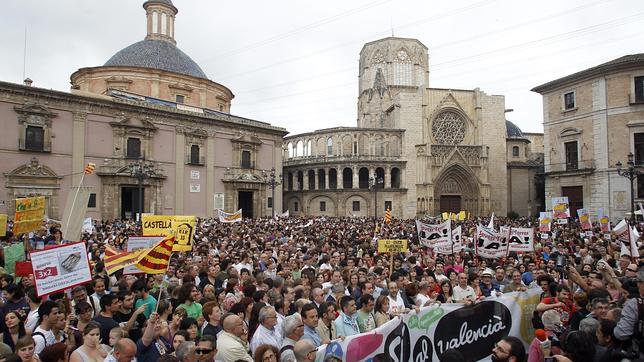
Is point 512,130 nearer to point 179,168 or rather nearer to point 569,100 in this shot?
point 569,100

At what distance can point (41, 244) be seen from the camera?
47.2ft

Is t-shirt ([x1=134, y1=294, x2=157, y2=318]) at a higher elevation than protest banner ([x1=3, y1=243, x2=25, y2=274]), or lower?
lower

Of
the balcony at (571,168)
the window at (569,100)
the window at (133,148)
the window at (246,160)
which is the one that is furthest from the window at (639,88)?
the window at (133,148)

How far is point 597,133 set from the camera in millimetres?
34219

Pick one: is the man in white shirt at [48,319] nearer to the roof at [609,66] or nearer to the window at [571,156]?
the roof at [609,66]

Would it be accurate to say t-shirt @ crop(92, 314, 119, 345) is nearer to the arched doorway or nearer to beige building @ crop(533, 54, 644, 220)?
beige building @ crop(533, 54, 644, 220)

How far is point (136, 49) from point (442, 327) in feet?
135

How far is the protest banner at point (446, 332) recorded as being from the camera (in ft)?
18.3

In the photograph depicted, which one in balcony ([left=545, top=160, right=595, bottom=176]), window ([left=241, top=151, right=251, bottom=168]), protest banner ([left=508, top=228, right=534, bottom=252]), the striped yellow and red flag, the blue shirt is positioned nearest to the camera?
the blue shirt

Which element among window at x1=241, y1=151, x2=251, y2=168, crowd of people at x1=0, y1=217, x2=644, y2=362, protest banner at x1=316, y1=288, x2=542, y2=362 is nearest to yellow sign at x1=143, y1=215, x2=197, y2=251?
crowd of people at x1=0, y1=217, x2=644, y2=362

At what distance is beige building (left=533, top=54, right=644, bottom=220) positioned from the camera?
32594mm

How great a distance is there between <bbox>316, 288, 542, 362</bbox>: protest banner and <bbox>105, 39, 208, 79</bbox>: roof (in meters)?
37.9

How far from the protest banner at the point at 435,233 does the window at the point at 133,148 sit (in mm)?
24257

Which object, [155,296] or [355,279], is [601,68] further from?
[155,296]
